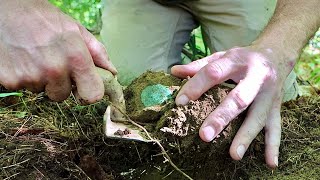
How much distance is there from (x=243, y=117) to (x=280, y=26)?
45cm

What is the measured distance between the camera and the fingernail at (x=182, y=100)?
59.3 inches

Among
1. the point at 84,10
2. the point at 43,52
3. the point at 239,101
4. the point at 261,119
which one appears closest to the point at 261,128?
the point at 261,119

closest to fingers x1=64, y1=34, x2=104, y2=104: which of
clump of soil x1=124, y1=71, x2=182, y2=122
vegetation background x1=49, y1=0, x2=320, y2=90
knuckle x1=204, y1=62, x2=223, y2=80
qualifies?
clump of soil x1=124, y1=71, x2=182, y2=122

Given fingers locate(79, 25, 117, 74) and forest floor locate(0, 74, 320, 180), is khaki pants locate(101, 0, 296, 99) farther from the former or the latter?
fingers locate(79, 25, 117, 74)

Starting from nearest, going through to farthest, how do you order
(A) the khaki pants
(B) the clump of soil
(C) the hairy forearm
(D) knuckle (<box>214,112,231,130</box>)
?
(D) knuckle (<box>214,112,231,130</box>) → (B) the clump of soil → (C) the hairy forearm → (A) the khaki pants

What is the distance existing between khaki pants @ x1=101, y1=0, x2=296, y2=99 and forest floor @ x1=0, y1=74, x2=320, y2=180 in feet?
1.76

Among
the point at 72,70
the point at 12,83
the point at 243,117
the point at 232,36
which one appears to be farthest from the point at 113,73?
the point at 232,36

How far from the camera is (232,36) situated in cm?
238

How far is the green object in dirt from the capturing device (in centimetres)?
165

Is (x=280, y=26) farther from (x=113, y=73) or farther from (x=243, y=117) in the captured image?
(x=113, y=73)

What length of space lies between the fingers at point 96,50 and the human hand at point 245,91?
0.26 meters

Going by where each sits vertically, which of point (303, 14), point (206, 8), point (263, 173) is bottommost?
point (263, 173)

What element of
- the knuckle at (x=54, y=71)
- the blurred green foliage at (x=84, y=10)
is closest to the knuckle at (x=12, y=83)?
the knuckle at (x=54, y=71)

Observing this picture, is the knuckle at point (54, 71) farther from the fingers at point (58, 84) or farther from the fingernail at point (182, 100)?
the fingernail at point (182, 100)
